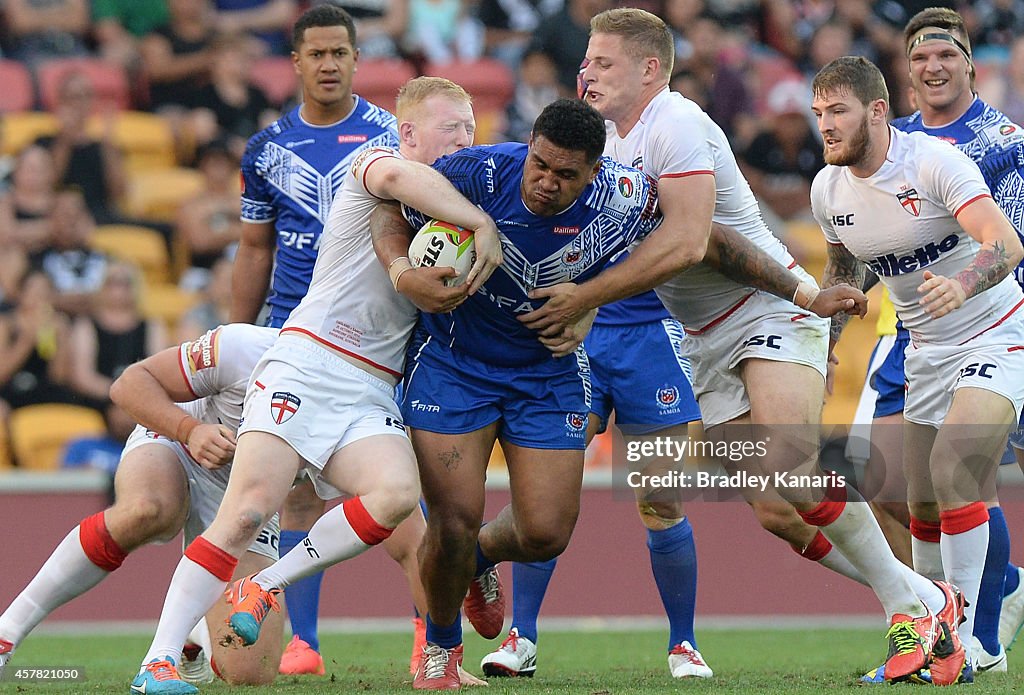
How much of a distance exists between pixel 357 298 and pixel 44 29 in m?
8.76

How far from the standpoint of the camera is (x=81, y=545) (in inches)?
223

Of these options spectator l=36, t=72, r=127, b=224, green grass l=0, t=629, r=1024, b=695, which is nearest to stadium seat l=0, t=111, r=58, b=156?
spectator l=36, t=72, r=127, b=224

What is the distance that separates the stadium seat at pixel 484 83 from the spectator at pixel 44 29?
10.7ft

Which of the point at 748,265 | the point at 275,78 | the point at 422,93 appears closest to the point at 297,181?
the point at 422,93

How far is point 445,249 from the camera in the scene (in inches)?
205

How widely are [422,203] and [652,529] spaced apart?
231 cm

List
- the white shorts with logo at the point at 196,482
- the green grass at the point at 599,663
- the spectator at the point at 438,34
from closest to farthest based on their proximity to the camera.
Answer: the green grass at the point at 599,663 → the white shorts with logo at the point at 196,482 → the spectator at the point at 438,34

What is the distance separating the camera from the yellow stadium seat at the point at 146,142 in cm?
1269

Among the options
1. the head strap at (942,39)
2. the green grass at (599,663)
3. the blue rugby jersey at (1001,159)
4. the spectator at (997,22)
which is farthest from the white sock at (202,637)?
the spectator at (997,22)

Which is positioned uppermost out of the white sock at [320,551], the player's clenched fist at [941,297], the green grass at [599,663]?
the player's clenched fist at [941,297]

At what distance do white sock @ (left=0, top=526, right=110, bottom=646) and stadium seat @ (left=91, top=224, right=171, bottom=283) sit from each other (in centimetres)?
652

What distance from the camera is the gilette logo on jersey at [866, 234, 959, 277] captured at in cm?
611

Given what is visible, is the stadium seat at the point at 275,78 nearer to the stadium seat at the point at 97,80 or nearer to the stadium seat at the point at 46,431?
the stadium seat at the point at 97,80

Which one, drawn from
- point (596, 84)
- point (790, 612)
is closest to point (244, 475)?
point (596, 84)
